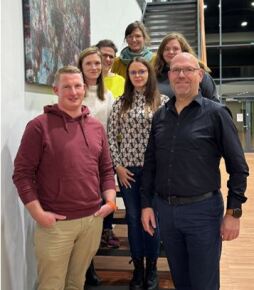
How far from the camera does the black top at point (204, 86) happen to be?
252cm

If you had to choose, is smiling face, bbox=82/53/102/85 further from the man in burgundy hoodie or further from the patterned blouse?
the man in burgundy hoodie

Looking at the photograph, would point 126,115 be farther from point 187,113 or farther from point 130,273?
point 130,273

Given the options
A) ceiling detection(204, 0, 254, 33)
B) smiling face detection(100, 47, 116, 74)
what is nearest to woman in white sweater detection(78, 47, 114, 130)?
smiling face detection(100, 47, 116, 74)

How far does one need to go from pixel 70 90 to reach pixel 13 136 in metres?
0.45

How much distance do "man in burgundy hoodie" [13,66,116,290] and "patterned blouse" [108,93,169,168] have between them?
0.40 metres

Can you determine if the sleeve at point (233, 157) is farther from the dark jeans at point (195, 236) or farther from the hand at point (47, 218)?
the hand at point (47, 218)

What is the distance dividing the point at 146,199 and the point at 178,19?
20.8ft

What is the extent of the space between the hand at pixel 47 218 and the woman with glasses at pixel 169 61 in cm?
120

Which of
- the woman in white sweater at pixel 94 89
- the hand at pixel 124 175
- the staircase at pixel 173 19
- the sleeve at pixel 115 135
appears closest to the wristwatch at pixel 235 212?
the hand at pixel 124 175

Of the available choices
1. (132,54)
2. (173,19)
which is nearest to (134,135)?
(132,54)

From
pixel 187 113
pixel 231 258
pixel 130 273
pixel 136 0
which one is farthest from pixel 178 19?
pixel 187 113

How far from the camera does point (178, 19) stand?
7.68 m

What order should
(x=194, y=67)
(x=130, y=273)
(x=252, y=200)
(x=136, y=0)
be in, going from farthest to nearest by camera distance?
(x=136, y=0) < (x=252, y=200) < (x=130, y=273) < (x=194, y=67)

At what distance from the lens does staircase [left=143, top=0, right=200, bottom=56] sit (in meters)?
7.24
